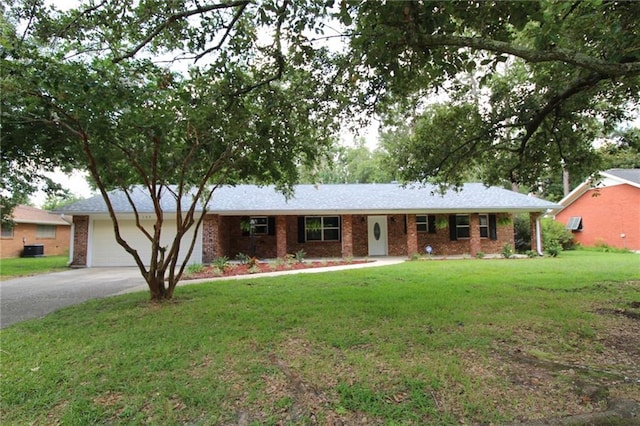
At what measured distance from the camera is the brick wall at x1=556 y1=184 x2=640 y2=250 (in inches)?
755

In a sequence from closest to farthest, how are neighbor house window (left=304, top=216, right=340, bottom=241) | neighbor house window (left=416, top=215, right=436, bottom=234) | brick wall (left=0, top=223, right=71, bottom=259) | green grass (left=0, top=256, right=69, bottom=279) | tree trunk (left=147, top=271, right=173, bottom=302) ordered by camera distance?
tree trunk (left=147, top=271, right=173, bottom=302) < green grass (left=0, top=256, right=69, bottom=279) < neighbor house window (left=304, top=216, right=340, bottom=241) < neighbor house window (left=416, top=215, right=436, bottom=234) < brick wall (left=0, top=223, right=71, bottom=259)

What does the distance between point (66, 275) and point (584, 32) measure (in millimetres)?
14729

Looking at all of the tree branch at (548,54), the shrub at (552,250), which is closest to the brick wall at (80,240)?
the tree branch at (548,54)

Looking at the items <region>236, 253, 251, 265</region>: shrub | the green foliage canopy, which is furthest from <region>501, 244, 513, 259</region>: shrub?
<region>236, 253, 251, 265</region>: shrub

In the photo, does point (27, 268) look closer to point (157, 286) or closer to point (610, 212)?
point (157, 286)

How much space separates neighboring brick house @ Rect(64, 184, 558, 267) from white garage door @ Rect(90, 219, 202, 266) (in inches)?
1.5

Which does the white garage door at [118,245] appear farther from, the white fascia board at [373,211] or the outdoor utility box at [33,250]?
the outdoor utility box at [33,250]

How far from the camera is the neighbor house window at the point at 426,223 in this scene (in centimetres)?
1684

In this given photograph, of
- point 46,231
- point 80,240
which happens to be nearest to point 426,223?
point 80,240

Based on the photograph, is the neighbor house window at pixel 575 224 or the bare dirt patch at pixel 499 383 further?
the neighbor house window at pixel 575 224

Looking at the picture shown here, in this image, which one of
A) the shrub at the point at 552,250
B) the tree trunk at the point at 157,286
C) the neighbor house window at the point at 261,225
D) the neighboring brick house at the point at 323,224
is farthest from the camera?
the neighbor house window at the point at 261,225

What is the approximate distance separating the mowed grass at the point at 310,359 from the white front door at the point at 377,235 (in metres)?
9.83

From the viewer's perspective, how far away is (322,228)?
1656 centimetres

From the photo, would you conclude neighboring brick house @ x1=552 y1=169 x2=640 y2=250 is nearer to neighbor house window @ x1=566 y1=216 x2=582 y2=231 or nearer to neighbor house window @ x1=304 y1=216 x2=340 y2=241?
neighbor house window @ x1=566 y1=216 x2=582 y2=231
